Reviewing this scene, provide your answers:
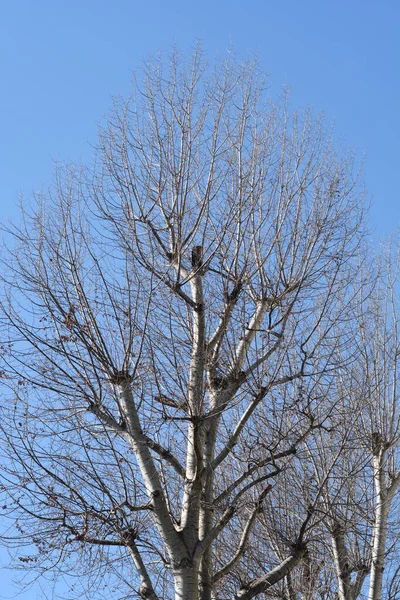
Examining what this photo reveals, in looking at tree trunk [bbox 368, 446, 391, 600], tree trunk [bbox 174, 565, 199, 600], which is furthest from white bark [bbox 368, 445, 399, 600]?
tree trunk [bbox 174, 565, 199, 600]

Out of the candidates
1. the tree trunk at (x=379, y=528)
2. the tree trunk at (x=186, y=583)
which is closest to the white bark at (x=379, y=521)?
the tree trunk at (x=379, y=528)

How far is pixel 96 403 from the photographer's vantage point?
821 centimetres

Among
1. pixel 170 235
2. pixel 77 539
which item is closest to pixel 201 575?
pixel 77 539

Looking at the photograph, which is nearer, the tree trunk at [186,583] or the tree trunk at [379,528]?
the tree trunk at [186,583]

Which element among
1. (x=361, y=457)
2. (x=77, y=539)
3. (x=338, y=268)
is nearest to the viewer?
(x=77, y=539)

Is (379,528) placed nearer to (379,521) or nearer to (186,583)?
(379,521)

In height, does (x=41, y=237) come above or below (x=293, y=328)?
above

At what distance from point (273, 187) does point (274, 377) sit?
7.44ft

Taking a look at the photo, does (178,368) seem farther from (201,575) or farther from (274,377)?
(201,575)

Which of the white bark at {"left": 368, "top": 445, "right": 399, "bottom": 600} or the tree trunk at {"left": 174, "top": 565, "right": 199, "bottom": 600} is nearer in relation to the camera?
the tree trunk at {"left": 174, "top": 565, "right": 199, "bottom": 600}

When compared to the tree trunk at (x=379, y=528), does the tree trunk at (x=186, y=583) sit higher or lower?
lower

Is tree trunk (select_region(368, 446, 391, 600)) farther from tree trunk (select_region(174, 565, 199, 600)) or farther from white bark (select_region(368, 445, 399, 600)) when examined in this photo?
tree trunk (select_region(174, 565, 199, 600))

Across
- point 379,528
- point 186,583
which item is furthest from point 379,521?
point 186,583

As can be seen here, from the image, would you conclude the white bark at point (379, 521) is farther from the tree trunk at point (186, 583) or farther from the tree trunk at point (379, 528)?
the tree trunk at point (186, 583)
